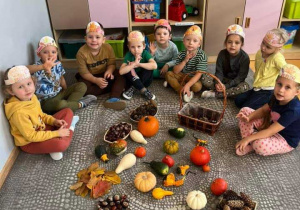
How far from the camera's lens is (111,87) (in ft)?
8.68

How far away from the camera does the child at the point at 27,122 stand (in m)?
1.83

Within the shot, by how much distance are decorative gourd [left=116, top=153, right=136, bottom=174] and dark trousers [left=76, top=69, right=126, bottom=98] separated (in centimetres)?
80

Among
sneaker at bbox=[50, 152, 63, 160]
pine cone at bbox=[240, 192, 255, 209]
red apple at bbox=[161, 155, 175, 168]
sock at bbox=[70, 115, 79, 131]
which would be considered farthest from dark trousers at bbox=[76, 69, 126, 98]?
pine cone at bbox=[240, 192, 255, 209]

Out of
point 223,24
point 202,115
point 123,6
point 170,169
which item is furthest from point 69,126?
point 223,24

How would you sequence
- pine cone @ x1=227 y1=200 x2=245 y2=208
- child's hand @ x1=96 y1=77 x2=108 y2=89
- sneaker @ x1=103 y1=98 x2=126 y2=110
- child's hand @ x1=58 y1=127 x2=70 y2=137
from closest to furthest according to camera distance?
1. pine cone @ x1=227 y1=200 x2=245 y2=208
2. child's hand @ x1=58 y1=127 x2=70 y2=137
3. sneaker @ x1=103 y1=98 x2=126 y2=110
4. child's hand @ x1=96 y1=77 x2=108 y2=89

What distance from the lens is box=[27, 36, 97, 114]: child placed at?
7.20 ft

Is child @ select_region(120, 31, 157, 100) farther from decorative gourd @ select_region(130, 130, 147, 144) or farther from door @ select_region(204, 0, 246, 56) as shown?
door @ select_region(204, 0, 246, 56)

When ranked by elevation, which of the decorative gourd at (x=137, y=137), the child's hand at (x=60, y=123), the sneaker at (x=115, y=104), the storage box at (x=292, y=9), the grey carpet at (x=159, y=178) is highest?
the storage box at (x=292, y=9)

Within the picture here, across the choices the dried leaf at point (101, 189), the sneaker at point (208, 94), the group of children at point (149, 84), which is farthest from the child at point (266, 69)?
the dried leaf at point (101, 189)

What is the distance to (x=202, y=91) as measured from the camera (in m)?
2.64

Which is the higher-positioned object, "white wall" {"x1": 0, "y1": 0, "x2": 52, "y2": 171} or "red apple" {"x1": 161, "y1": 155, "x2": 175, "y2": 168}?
"white wall" {"x1": 0, "y1": 0, "x2": 52, "y2": 171}

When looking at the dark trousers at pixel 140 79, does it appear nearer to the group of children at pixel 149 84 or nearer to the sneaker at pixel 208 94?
the group of children at pixel 149 84

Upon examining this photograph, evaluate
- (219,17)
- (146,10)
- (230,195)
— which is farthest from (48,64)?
(219,17)

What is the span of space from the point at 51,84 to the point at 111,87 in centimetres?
54
